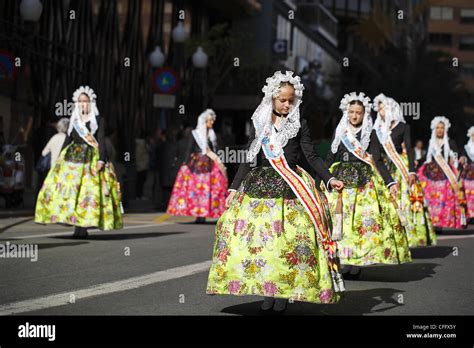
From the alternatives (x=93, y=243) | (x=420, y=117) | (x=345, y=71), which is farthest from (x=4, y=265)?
(x=345, y=71)

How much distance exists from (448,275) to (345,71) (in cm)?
5451

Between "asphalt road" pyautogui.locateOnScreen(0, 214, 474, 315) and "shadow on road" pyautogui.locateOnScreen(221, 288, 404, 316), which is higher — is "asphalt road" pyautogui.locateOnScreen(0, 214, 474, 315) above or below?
above

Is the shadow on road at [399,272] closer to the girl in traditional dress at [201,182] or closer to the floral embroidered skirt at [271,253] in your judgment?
the floral embroidered skirt at [271,253]

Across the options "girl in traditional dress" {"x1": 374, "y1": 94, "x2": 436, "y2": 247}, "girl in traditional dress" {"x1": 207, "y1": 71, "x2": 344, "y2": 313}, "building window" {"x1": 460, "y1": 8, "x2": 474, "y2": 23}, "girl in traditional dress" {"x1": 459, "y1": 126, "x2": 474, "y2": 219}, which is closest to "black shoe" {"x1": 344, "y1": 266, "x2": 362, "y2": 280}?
"girl in traditional dress" {"x1": 374, "y1": 94, "x2": 436, "y2": 247}

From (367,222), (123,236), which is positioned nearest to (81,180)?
(123,236)

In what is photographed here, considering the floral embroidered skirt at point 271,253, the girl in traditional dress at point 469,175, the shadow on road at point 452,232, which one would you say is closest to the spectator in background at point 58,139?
the shadow on road at point 452,232

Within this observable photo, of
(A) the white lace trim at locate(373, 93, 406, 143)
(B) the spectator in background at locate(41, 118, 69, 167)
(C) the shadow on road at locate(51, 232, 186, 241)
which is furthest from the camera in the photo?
(B) the spectator in background at locate(41, 118, 69, 167)

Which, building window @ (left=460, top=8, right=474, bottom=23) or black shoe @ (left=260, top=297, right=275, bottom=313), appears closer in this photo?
black shoe @ (left=260, top=297, right=275, bottom=313)

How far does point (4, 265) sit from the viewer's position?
11.0 m

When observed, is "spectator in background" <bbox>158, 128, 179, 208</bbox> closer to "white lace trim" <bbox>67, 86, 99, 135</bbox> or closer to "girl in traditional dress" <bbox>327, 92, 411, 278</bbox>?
"white lace trim" <bbox>67, 86, 99, 135</bbox>

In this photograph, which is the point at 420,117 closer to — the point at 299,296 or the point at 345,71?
the point at 345,71

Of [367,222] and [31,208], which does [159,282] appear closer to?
[367,222]

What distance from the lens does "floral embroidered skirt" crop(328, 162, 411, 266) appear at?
10898 mm

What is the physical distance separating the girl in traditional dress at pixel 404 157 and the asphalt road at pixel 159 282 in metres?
0.29
